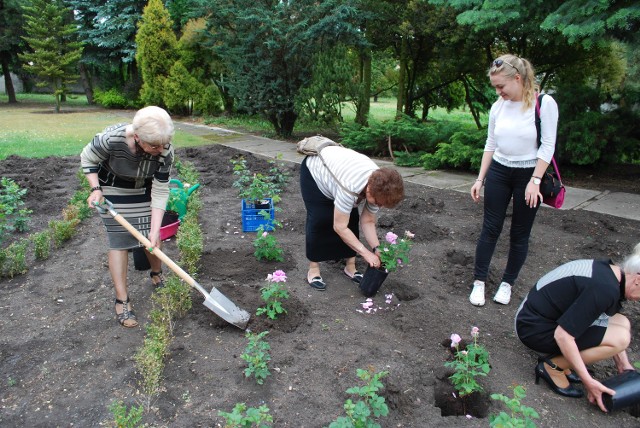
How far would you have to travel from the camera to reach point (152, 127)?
260 centimetres

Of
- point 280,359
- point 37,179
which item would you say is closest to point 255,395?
point 280,359

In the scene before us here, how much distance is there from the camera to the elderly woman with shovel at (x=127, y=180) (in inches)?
110

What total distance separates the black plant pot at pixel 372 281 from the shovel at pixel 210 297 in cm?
89

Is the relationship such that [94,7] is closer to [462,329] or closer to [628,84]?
[628,84]

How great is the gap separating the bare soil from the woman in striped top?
11.3 inches

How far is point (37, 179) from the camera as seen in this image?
678 centimetres

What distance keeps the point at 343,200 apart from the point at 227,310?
989mm

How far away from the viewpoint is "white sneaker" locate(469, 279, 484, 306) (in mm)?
3473

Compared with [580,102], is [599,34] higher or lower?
higher

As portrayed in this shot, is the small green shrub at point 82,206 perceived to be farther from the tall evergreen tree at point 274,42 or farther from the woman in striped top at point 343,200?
the tall evergreen tree at point 274,42

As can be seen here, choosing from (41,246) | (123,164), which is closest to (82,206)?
(41,246)

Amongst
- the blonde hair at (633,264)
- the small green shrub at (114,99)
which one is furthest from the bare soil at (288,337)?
the small green shrub at (114,99)

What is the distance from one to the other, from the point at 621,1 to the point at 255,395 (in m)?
5.09

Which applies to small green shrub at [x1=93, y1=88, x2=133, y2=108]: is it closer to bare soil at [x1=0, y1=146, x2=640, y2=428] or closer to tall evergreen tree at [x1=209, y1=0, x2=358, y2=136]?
tall evergreen tree at [x1=209, y1=0, x2=358, y2=136]
